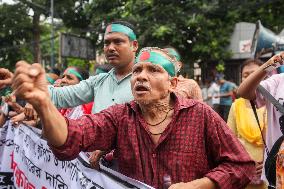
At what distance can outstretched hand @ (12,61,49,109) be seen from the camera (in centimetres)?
192

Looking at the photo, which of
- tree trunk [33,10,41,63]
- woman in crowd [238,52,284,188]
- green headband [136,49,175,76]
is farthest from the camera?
tree trunk [33,10,41,63]

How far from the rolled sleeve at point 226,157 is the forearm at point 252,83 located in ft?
2.69

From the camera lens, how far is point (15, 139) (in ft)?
17.1

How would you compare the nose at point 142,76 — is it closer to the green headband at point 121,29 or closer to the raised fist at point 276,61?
the raised fist at point 276,61

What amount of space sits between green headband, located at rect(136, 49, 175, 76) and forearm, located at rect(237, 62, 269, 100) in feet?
2.62

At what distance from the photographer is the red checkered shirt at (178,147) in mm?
2566

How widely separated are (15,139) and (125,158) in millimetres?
2877

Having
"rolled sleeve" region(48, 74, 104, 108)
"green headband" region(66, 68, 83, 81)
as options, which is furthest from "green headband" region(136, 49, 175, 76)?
"green headband" region(66, 68, 83, 81)

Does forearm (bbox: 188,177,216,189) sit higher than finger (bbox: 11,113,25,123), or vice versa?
finger (bbox: 11,113,25,123)

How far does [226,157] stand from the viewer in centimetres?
259

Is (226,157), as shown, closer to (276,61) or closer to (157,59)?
(157,59)

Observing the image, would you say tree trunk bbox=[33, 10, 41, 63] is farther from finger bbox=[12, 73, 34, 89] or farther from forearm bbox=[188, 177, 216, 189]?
finger bbox=[12, 73, 34, 89]

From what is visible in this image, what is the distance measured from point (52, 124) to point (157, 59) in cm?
86


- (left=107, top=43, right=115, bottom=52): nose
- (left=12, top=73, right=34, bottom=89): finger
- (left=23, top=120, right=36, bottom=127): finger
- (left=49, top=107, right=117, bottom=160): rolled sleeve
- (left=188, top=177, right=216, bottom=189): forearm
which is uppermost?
(left=107, top=43, right=115, bottom=52): nose
